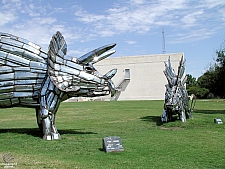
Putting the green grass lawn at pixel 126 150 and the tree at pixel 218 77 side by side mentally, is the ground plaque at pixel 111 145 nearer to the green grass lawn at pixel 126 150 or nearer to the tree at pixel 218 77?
the green grass lawn at pixel 126 150

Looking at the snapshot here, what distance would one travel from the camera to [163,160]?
670 cm

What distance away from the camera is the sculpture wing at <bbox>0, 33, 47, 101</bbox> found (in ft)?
28.4

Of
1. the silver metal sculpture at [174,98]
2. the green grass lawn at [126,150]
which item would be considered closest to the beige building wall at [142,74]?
the silver metal sculpture at [174,98]

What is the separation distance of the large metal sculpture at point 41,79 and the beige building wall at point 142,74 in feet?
114

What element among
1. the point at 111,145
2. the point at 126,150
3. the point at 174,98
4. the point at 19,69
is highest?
the point at 19,69

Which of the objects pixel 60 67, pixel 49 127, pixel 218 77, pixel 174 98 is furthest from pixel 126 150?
pixel 218 77

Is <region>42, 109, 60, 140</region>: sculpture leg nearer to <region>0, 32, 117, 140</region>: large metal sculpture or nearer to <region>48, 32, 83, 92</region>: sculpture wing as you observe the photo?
<region>0, 32, 117, 140</region>: large metal sculpture

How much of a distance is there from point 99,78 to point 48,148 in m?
2.51

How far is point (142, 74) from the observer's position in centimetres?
4425

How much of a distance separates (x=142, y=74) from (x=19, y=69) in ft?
119

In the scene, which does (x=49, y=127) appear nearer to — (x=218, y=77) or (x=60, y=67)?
(x=60, y=67)

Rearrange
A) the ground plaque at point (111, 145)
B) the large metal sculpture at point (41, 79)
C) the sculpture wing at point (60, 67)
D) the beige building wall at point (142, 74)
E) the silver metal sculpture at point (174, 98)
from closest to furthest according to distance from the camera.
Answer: the ground plaque at point (111, 145), the sculpture wing at point (60, 67), the large metal sculpture at point (41, 79), the silver metal sculpture at point (174, 98), the beige building wall at point (142, 74)

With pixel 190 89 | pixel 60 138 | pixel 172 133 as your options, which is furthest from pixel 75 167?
pixel 190 89

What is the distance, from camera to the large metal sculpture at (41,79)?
28.3ft
